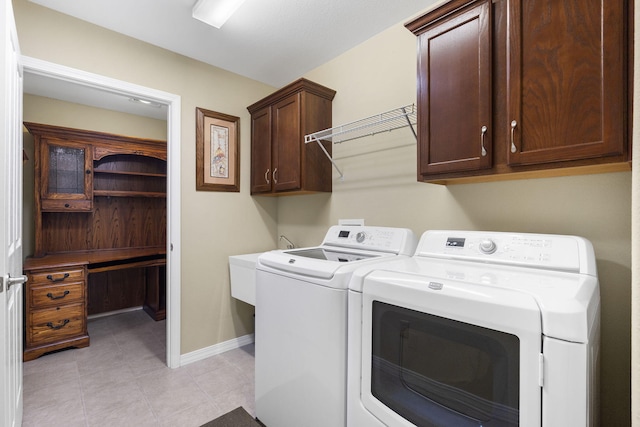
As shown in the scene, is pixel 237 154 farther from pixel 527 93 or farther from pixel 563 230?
pixel 563 230

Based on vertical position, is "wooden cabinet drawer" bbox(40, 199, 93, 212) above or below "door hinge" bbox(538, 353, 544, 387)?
above

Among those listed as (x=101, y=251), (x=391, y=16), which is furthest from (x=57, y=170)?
(x=391, y=16)

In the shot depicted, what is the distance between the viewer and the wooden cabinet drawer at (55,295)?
259 centimetres

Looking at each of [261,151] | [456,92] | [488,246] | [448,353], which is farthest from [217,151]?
[448,353]

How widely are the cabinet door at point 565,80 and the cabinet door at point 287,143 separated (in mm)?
1461

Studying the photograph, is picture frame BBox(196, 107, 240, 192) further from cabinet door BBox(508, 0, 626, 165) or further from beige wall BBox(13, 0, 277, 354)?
cabinet door BBox(508, 0, 626, 165)

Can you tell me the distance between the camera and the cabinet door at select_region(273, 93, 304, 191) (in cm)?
235

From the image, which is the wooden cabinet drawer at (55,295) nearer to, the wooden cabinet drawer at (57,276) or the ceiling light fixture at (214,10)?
the wooden cabinet drawer at (57,276)

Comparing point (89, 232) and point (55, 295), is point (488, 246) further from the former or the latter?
point (89, 232)

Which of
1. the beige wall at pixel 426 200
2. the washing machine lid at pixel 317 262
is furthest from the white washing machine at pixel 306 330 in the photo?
the beige wall at pixel 426 200

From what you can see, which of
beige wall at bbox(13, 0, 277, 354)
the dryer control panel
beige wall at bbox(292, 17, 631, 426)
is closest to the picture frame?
beige wall at bbox(13, 0, 277, 354)

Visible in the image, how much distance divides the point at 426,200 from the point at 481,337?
1.12m

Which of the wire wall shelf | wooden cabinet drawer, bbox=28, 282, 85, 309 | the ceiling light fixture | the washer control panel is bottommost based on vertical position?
wooden cabinet drawer, bbox=28, 282, 85, 309

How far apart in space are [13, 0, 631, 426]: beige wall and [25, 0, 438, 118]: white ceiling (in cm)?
10
